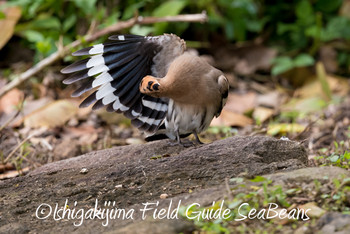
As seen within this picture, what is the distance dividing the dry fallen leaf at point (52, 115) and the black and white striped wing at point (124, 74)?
1.56 m

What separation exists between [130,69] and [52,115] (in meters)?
1.77

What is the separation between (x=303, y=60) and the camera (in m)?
7.84

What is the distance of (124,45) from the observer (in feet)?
14.8

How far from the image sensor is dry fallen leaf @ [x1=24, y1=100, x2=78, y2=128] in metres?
5.75

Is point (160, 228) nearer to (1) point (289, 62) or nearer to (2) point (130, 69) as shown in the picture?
(2) point (130, 69)

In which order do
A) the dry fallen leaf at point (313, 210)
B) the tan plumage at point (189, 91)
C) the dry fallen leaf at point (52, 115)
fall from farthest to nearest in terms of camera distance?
the dry fallen leaf at point (52, 115) < the tan plumage at point (189, 91) < the dry fallen leaf at point (313, 210)

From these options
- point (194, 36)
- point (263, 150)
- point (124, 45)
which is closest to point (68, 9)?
point (194, 36)

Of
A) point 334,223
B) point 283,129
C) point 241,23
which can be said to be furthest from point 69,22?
point 334,223

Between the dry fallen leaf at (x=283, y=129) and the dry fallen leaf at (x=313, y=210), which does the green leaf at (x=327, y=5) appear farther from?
the dry fallen leaf at (x=313, y=210)

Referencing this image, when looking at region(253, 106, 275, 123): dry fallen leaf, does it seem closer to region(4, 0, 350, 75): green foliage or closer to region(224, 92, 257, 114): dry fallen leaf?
region(224, 92, 257, 114): dry fallen leaf

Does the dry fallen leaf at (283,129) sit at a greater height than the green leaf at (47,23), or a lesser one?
lesser

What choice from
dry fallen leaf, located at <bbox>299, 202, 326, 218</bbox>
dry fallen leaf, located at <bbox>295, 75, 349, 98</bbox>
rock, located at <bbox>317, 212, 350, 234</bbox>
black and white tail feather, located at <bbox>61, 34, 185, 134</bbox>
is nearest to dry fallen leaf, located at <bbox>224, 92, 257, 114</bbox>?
dry fallen leaf, located at <bbox>295, 75, 349, 98</bbox>

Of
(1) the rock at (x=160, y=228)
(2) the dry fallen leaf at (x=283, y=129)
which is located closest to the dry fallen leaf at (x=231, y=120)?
(2) the dry fallen leaf at (x=283, y=129)

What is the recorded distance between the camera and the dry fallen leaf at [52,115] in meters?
5.75
